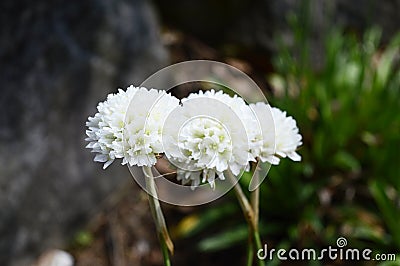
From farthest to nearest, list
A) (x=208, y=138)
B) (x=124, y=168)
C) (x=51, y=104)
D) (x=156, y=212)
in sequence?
1. (x=124, y=168)
2. (x=51, y=104)
3. (x=156, y=212)
4. (x=208, y=138)

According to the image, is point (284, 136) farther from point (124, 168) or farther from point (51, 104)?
point (124, 168)

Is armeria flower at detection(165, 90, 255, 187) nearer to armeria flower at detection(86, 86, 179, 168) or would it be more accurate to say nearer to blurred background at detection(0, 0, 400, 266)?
armeria flower at detection(86, 86, 179, 168)

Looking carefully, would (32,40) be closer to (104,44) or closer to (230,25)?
(104,44)

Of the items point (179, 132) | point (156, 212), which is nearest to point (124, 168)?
point (156, 212)

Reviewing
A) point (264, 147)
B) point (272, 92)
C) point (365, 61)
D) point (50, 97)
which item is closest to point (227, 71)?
point (272, 92)

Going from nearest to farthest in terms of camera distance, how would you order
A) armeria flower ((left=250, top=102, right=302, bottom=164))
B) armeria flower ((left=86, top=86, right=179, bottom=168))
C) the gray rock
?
armeria flower ((left=86, top=86, right=179, bottom=168)) < armeria flower ((left=250, top=102, right=302, bottom=164)) < the gray rock

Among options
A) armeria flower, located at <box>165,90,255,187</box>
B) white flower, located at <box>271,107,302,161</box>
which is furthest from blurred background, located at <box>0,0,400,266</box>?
Answer: armeria flower, located at <box>165,90,255,187</box>

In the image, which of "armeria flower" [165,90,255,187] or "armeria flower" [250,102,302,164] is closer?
"armeria flower" [165,90,255,187]
